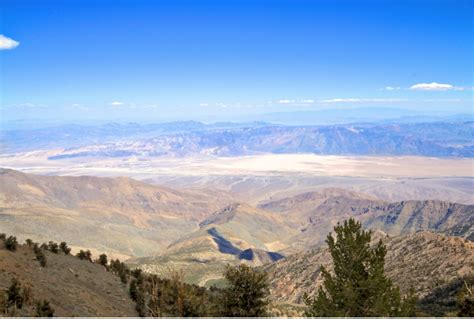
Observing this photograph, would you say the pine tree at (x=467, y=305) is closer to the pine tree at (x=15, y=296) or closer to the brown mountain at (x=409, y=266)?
the pine tree at (x=15, y=296)

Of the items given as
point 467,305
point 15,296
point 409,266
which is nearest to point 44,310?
point 15,296

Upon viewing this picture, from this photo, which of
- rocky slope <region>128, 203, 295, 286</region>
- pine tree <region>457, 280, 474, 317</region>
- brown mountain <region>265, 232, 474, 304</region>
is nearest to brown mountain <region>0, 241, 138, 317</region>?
pine tree <region>457, 280, 474, 317</region>

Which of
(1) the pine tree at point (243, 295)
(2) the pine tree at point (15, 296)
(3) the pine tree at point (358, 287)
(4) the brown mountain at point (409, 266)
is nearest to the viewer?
(3) the pine tree at point (358, 287)

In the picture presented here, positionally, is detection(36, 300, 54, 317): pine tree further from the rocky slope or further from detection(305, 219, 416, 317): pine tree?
the rocky slope

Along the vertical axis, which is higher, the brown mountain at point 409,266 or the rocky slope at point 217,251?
the brown mountain at point 409,266

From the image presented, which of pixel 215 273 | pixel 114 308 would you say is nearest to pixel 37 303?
pixel 114 308

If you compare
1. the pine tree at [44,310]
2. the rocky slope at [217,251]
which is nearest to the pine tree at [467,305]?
the pine tree at [44,310]

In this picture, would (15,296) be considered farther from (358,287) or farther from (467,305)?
(467,305)
